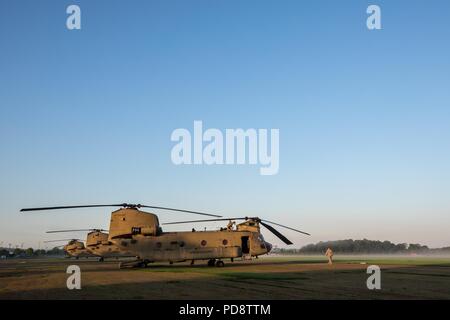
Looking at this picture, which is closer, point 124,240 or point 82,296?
point 82,296

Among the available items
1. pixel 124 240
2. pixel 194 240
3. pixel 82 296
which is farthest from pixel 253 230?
pixel 82 296

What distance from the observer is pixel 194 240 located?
110ft
